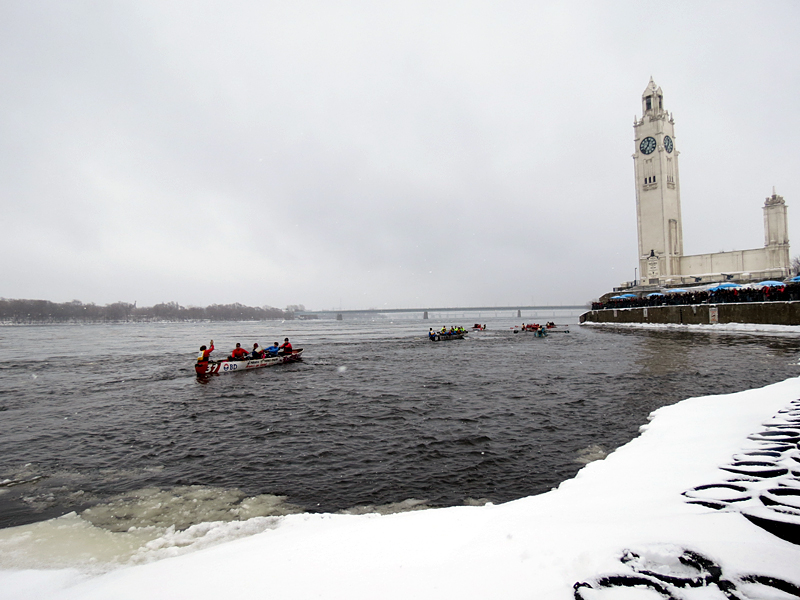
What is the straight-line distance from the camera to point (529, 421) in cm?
1224

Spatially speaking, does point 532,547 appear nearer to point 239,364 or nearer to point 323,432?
point 323,432

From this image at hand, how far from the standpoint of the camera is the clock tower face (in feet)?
277

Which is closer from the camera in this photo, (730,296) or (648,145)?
(730,296)

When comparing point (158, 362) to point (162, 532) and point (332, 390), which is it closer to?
point (332, 390)

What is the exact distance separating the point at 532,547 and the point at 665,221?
3748 inches

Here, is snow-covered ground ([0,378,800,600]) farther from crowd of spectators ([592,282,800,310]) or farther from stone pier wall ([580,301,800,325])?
crowd of spectators ([592,282,800,310])

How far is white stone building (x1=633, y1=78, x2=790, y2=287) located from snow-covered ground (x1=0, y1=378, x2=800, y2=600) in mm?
85341

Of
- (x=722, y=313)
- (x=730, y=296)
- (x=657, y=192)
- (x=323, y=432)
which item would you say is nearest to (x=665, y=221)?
(x=657, y=192)

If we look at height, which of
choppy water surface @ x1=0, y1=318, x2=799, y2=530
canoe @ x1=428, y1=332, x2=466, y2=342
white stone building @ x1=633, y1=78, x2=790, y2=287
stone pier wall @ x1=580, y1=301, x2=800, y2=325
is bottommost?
choppy water surface @ x1=0, y1=318, x2=799, y2=530

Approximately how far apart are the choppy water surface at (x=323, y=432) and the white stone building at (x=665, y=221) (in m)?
63.3

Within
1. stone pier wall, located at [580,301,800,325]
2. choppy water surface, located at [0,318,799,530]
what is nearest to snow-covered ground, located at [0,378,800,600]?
choppy water surface, located at [0,318,799,530]

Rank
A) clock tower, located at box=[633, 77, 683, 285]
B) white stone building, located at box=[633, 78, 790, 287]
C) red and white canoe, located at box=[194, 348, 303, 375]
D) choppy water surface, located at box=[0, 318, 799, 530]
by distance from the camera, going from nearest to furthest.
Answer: choppy water surface, located at box=[0, 318, 799, 530] → red and white canoe, located at box=[194, 348, 303, 375] → white stone building, located at box=[633, 78, 790, 287] → clock tower, located at box=[633, 77, 683, 285]

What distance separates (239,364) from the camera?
1027 inches

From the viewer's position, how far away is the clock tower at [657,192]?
268 feet
